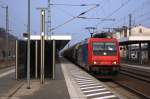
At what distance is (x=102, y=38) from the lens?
1235 inches

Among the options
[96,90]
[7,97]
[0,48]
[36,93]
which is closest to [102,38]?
[96,90]

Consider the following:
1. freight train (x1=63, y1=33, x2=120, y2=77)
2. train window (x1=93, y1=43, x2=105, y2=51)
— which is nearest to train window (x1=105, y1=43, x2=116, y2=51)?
freight train (x1=63, y1=33, x2=120, y2=77)

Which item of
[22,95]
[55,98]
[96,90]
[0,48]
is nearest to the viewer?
[55,98]

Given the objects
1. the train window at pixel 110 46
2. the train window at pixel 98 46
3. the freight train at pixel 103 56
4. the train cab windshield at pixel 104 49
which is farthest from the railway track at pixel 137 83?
the train window at pixel 98 46

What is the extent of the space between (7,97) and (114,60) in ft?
46.8

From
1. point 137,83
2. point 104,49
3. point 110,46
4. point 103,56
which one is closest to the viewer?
point 137,83

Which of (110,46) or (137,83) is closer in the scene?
(137,83)

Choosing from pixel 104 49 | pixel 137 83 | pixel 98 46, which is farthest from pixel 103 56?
pixel 137 83

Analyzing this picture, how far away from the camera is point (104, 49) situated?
30.7 meters

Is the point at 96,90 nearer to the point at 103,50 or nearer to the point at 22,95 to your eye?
the point at 22,95

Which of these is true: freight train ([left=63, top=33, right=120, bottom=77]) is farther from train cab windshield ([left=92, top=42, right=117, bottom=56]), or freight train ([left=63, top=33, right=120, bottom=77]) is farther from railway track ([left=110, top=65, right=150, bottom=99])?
railway track ([left=110, top=65, right=150, bottom=99])

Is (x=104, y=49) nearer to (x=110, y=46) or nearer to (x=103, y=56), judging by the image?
(x=110, y=46)

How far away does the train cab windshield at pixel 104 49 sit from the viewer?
30466 mm

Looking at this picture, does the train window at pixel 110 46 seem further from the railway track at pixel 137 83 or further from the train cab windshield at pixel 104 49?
the railway track at pixel 137 83
